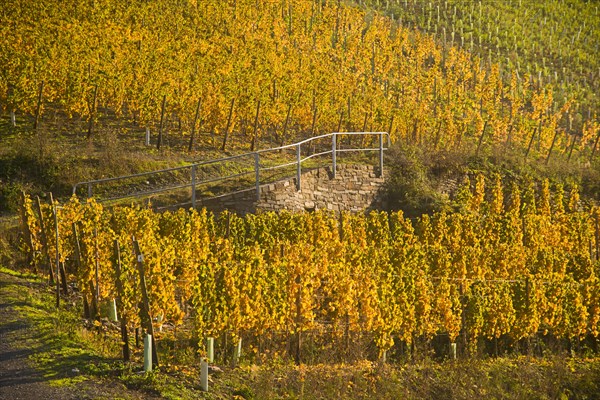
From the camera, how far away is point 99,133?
103 feet

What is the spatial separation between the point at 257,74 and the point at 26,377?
824 inches

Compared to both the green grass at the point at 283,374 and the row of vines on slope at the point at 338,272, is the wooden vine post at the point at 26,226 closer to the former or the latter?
the row of vines on slope at the point at 338,272

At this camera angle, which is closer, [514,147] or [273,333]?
[273,333]

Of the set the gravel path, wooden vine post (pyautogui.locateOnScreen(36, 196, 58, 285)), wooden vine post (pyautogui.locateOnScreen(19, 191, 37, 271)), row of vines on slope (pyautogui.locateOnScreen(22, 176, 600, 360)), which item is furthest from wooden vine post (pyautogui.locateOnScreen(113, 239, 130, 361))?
wooden vine post (pyautogui.locateOnScreen(19, 191, 37, 271))

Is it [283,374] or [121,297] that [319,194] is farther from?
[121,297]

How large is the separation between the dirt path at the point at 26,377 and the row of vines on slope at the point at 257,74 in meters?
14.2

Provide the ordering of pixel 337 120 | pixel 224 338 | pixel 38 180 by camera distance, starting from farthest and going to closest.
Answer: pixel 337 120, pixel 38 180, pixel 224 338

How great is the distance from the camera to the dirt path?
574 inches

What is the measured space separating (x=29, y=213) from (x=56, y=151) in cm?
795

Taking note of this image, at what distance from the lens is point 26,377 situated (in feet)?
49.5

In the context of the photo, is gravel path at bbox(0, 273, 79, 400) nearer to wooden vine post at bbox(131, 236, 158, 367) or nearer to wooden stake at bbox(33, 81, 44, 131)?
wooden vine post at bbox(131, 236, 158, 367)

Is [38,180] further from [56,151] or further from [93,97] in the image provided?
[93,97]

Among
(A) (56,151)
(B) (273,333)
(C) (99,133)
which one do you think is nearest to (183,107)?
(C) (99,133)

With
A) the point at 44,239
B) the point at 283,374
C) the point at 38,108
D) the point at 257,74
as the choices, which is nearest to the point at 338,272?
the point at 283,374
